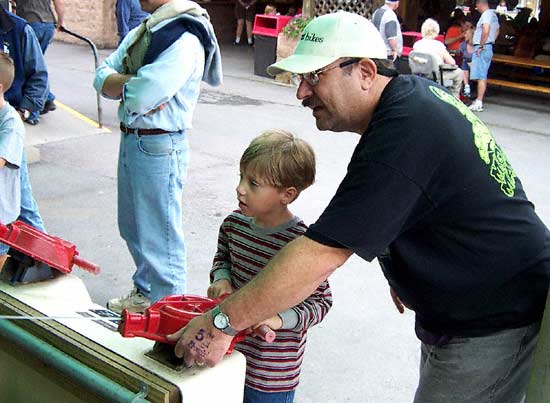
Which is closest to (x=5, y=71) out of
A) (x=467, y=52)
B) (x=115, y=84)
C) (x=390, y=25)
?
(x=115, y=84)

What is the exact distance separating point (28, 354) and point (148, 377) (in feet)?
1.54

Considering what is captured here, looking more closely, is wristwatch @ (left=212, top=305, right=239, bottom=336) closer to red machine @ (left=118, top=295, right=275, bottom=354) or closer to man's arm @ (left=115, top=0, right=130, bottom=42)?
red machine @ (left=118, top=295, right=275, bottom=354)

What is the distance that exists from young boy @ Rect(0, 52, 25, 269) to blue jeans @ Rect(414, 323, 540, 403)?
225 centimetres

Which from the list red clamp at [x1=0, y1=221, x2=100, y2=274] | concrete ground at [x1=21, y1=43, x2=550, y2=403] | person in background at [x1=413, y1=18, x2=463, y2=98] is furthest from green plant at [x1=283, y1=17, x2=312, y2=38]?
red clamp at [x1=0, y1=221, x2=100, y2=274]

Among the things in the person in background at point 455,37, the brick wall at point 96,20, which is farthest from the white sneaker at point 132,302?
the brick wall at point 96,20

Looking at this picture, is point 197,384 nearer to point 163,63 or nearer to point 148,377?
point 148,377

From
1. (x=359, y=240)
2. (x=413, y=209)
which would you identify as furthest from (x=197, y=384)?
(x=413, y=209)

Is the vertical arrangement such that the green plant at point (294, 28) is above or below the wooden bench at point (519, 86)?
above

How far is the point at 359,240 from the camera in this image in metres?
1.70

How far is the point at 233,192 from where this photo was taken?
632 cm

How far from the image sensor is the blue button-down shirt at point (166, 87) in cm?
329

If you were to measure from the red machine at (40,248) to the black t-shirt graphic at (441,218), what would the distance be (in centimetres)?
93

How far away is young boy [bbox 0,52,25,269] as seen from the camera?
133 inches

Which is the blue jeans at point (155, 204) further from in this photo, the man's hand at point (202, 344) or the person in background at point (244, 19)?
the person in background at point (244, 19)
